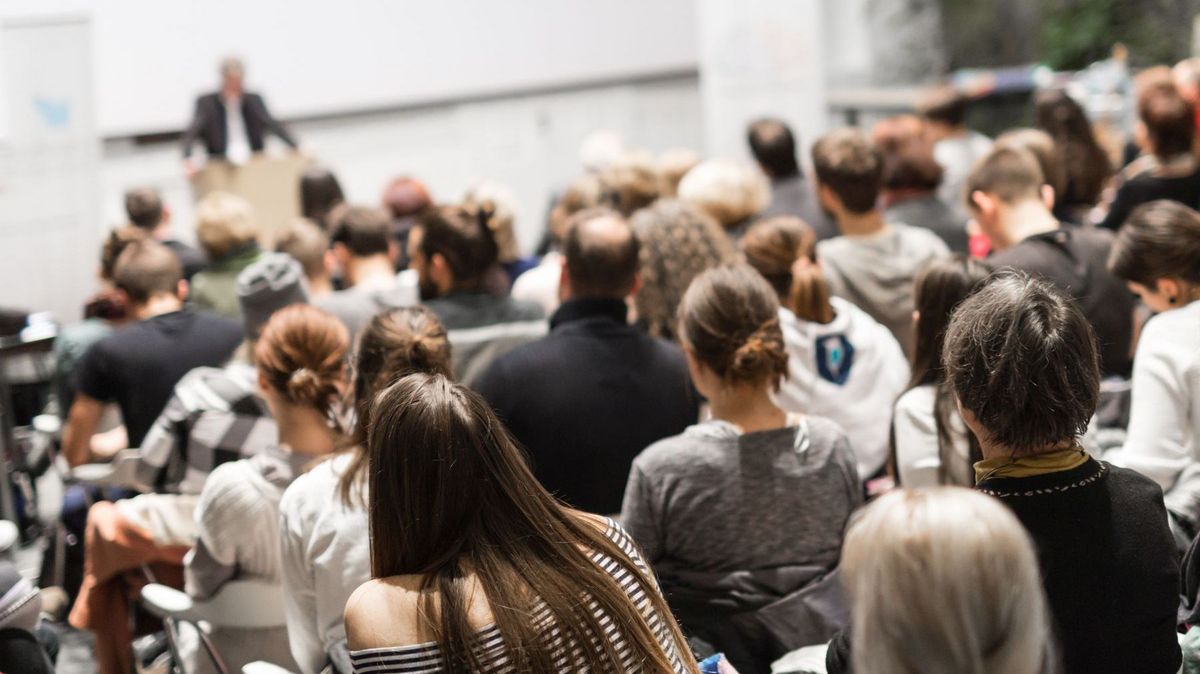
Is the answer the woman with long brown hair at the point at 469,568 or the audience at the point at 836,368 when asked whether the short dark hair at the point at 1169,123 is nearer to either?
the audience at the point at 836,368

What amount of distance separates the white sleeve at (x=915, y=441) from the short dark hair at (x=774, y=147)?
2.76 meters

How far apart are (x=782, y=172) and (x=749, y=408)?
300 cm

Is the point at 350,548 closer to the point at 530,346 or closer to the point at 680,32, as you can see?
the point at 530,346

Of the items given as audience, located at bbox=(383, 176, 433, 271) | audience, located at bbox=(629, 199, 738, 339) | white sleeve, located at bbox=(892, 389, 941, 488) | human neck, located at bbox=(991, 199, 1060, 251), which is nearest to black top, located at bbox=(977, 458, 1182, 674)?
white sleeve, located at bbox=(892, 389, 941, 488)


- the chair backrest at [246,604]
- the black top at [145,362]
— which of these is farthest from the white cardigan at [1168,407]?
the black top at [145,362]

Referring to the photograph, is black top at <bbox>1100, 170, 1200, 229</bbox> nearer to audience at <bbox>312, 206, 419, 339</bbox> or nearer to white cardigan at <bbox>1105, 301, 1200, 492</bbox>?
white cardigan at <bbox>1105, 301, 1200, 492</bbox>

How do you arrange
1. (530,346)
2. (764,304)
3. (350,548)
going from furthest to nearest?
(530,346), (764,304), (350,548)

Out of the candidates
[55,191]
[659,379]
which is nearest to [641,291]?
[659,379]

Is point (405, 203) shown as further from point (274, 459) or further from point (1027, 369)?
point (1027, 369)

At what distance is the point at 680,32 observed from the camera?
40.0 feet

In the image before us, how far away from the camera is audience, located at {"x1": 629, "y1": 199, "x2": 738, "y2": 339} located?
12.1 feet

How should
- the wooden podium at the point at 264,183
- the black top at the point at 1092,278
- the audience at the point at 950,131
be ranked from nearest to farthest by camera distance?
the black top at the point at 1092,278
the audience at the point at 950,131
the wooden podium at the point at 264,183

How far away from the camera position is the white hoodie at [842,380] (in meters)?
3.20

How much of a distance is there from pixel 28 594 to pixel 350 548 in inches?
28.8
